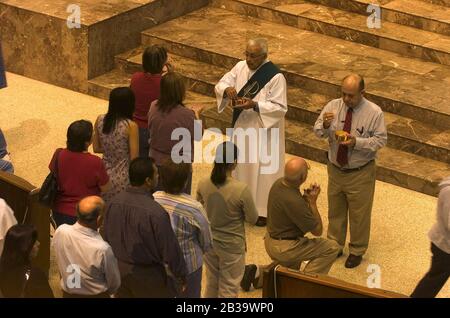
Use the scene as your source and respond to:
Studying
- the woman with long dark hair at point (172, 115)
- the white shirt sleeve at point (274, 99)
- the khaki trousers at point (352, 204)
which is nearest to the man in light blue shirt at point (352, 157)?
the khaki trousers at point (352, 204)

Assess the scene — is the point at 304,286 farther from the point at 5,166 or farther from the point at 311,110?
the point at 311,110

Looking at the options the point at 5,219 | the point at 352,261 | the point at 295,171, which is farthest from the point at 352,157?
the point at 5,219

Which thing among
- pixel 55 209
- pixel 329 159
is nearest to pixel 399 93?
pixel 329 159

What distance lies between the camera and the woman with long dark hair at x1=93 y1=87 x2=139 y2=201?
905cm

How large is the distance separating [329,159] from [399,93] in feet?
8.32

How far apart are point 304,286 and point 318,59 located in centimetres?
518

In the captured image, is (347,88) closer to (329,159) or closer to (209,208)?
(329,159)

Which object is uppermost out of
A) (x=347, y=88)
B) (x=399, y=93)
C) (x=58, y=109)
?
(x=347, y=88)

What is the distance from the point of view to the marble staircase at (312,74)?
37.2 ft

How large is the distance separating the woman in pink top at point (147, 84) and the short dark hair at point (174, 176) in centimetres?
182

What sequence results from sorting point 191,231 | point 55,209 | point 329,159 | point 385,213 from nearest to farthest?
point 191,231 < point 55,209 < point 329,159 < point 385,213

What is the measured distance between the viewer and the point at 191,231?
790cm

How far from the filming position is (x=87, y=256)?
759 cm

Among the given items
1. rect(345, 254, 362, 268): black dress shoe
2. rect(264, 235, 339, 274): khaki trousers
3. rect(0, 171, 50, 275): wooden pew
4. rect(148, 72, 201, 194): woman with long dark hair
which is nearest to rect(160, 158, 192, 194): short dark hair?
rect(264, 235, 339, 274): khaki trousers
